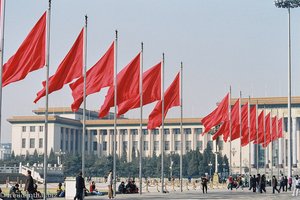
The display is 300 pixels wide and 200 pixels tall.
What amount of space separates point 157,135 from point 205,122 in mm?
111282

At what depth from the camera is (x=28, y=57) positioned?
29719 millimetres

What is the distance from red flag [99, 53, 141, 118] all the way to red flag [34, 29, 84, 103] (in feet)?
16.8

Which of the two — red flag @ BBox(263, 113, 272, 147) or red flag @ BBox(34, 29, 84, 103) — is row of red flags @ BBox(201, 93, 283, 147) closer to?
red flag @ BBox(263, 113, 272, 147)

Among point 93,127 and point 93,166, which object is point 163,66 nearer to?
point 93,166

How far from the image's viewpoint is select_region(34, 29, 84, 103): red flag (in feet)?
104

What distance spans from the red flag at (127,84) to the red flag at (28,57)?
806 cm

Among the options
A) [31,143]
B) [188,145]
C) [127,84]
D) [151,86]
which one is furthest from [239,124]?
[31,143]

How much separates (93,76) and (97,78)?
23 cm

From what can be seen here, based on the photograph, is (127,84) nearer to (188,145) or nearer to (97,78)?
(97,78)

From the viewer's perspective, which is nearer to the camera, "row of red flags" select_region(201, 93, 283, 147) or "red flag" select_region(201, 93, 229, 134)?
"red flag" select_region(201, 93, 229, 134)

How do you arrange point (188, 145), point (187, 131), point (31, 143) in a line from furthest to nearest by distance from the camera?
point (188, 145) → point (31, 143) → point (187, 131)

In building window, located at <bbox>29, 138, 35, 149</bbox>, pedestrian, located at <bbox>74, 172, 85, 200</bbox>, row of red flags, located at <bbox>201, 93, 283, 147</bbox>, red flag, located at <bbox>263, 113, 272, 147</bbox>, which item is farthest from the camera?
building window, located at <bbox>29, 138, 35, 149</bbox>

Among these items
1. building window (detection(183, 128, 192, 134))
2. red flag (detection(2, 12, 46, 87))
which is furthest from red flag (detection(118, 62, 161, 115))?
building window (detection(183, 128, 192, 134))

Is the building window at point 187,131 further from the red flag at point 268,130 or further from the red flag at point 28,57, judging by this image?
the red flag at point 28,57
